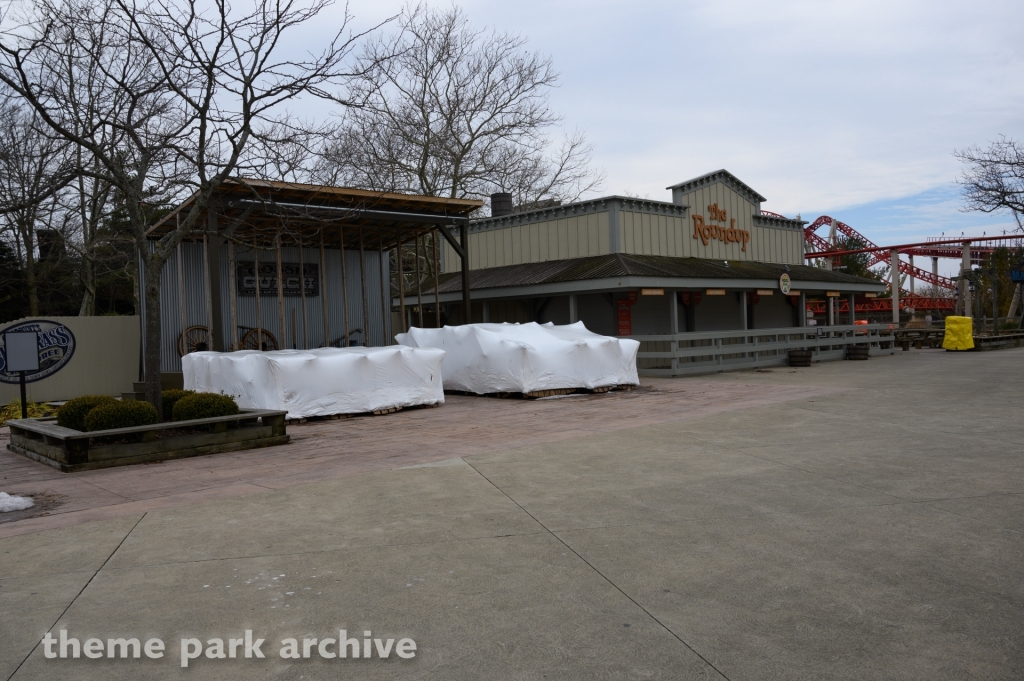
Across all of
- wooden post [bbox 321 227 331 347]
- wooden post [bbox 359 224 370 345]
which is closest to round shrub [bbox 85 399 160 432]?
wooden post [bbox 321 227 331 347]

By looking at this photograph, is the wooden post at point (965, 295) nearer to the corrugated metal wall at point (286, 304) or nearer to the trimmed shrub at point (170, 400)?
the corrugated metal wall at point (286, 304)

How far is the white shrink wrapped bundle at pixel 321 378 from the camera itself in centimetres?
1320

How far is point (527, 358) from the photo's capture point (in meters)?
16.1

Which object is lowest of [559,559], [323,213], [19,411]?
[559,559]

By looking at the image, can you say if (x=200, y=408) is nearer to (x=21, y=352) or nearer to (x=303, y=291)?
(x=21, y=352)

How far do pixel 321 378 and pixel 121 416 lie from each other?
4079 millimetres

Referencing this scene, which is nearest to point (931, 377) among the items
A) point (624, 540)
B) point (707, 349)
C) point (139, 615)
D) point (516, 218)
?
point (707, 349)

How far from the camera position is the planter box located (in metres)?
9.32

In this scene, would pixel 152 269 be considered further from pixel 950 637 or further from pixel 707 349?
pixel 707 349

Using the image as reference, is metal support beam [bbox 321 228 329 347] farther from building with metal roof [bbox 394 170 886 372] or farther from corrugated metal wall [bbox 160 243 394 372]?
building with metal roof [bbox 394 170 886 372]

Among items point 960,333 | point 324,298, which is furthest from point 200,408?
point 960,333

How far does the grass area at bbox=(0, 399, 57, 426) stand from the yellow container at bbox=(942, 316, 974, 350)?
30.6m

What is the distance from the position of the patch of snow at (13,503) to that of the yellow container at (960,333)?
32395mm

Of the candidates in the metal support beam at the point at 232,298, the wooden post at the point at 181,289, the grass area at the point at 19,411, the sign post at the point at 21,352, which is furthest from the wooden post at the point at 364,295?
the sign post at the point at 21,352
